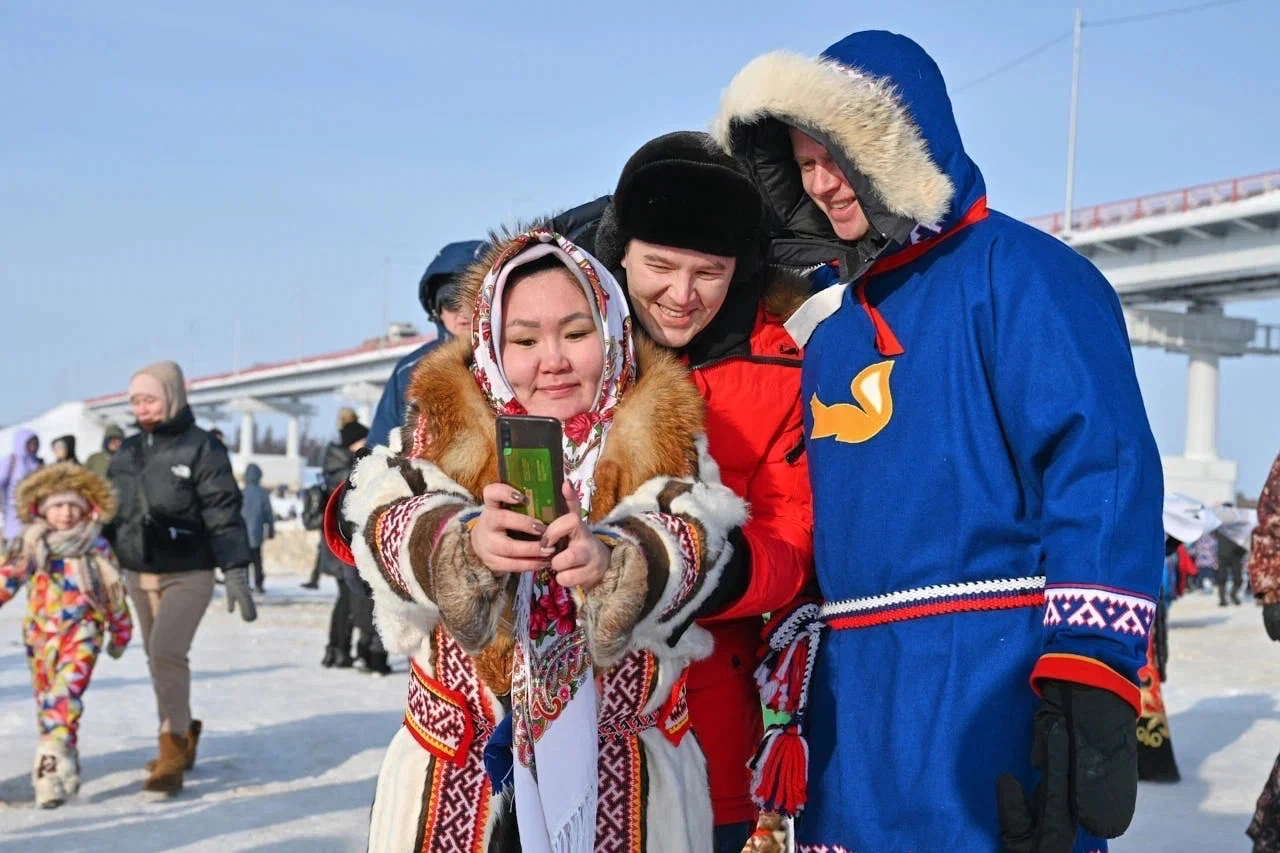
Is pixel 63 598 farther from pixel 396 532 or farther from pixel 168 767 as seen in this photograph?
pixel 396 532

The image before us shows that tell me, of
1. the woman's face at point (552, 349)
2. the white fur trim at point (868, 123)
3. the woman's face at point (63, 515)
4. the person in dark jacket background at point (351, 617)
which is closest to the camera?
the white fur trim at point (868, 123)

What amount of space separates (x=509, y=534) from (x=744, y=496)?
2.38ft

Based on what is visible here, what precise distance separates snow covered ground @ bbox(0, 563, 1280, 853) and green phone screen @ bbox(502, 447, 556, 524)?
150 inches

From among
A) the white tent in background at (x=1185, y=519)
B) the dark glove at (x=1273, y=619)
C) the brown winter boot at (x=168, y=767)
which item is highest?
the white tent in background at (x=1185, y=519)

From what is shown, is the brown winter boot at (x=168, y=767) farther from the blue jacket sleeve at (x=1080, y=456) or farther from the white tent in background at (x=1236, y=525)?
the white tent in background at (x=1236, y=525)

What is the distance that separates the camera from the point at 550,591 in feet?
7.33

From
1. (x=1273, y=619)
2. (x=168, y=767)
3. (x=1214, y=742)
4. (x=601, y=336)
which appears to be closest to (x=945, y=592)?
(x=601, y=336)

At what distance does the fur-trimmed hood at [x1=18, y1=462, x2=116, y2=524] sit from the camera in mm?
6316

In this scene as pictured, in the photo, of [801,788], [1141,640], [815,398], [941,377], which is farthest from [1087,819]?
[815,398]

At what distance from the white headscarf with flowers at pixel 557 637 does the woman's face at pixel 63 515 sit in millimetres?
4689

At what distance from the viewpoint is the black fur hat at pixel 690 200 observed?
2.54 metres

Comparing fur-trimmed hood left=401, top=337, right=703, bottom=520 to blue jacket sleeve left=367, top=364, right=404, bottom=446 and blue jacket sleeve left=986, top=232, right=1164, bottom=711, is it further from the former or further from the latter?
blue jacket sleeve left=367, top=364, right=404, bottom=446

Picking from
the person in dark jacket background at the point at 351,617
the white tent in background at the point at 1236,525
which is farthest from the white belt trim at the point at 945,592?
the white tent in background at the point at 1236,525

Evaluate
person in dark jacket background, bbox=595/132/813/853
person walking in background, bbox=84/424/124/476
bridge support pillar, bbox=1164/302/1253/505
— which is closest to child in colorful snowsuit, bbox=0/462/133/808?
person in dark jacket background, bbox=595/132/813/853
